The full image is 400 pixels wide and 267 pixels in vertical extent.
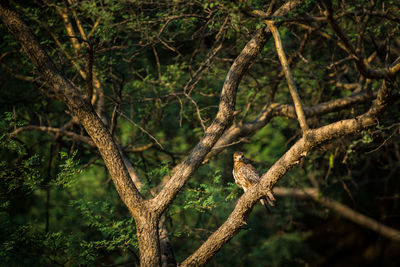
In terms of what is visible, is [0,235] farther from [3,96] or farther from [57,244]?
[3,96]

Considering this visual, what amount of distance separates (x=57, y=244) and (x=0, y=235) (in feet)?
3.49

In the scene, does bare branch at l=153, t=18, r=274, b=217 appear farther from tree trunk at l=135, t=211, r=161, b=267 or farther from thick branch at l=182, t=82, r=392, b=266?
thick branch at l=182, t=82, r=392, b=266

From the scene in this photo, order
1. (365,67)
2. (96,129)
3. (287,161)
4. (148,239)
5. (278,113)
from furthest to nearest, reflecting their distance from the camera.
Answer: (278,113), (96,129), (148,239), (287,161), (365,67)

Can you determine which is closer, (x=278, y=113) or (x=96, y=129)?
(x=96, y=129)

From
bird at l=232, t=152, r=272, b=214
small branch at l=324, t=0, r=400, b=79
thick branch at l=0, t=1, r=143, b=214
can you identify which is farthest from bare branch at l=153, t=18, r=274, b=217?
small branch at l=324, t=0, r=400, b=79

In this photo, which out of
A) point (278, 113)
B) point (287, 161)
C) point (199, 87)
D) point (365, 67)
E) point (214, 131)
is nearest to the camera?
point (365, 67)

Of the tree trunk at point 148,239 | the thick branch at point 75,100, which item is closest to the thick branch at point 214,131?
the tree trunk at point 148,239

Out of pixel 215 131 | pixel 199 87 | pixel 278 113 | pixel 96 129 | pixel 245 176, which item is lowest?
pixel 245 176

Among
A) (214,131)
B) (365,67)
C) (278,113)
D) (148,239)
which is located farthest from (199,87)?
(365,67)

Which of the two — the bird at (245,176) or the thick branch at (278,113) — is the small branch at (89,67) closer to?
the thick branch at (278,113)

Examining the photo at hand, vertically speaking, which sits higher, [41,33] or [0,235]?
[41,33]

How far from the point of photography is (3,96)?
22.9ft

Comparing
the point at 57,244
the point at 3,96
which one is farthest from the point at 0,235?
the point at 3,96

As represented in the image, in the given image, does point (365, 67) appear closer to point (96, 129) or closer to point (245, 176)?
point (245, 176)
